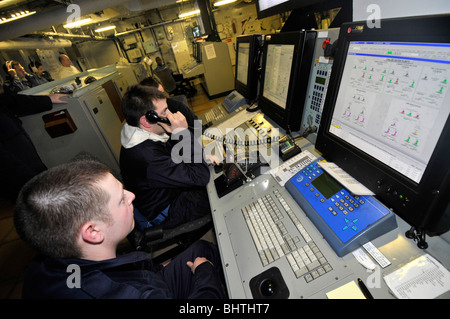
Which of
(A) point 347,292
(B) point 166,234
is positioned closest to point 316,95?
(A) point 347,292

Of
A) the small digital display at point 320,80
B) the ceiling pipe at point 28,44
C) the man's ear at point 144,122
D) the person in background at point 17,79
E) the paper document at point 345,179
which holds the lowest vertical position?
the paper document at point 345,179

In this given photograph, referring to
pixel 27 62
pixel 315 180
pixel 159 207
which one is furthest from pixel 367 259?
pixel 27 62

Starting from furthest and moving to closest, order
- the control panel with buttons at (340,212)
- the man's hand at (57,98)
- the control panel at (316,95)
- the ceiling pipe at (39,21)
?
the ceiling pipe at (39,21)
the man's hand at (57,98)
the control panel at (316,95)
the control panel with buttons at (340,212)

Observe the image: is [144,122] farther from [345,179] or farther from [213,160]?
[345,179]

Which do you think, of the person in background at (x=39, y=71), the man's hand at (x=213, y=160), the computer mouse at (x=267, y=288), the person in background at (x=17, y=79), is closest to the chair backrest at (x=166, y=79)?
the person in background at (x=39, y=71)

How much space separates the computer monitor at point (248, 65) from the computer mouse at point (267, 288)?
1399mm

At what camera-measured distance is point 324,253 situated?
0.57 metres

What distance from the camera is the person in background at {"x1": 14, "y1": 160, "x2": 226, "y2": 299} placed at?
1.87 feet

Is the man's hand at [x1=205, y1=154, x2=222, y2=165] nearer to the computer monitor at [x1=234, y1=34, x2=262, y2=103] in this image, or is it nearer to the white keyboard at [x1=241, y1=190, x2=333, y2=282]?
the white keyboard at [x1=241, y1=190, x2=333, y2=282]

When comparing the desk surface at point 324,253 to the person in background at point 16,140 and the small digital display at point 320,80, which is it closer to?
the small digital display at point 320,80

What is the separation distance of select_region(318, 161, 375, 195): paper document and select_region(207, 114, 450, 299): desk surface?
0.46 ft

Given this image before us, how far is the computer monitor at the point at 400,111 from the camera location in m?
0.43

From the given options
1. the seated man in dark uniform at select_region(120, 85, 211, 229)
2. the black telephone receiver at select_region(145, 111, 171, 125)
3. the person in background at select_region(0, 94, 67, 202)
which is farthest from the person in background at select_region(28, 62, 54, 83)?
the black telephone receiver at select_region(145, 111, 171, 125)

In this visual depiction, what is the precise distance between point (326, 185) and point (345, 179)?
66 mm
